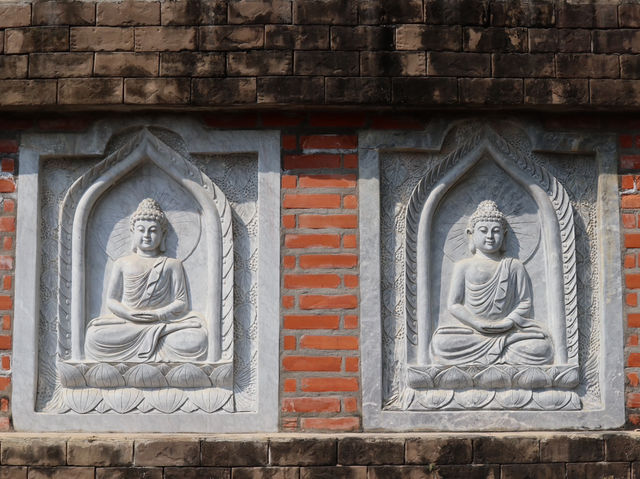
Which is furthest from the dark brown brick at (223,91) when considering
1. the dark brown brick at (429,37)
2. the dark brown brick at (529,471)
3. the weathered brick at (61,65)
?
the dark brown brick at (529,471)

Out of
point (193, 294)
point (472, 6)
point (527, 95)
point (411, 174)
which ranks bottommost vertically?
point (193, 294)

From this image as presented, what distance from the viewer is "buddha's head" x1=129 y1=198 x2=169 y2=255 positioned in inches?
205

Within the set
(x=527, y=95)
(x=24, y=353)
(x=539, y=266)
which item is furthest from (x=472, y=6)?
(x=24, y=353)

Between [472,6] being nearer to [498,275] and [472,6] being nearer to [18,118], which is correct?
[498,275]

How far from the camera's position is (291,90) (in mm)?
5098

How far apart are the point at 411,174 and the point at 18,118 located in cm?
215

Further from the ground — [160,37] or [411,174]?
[160,37]

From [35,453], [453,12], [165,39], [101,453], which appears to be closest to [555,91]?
[453,12]

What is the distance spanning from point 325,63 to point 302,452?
201cm

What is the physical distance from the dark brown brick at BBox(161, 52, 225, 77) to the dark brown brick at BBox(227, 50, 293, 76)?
6cm

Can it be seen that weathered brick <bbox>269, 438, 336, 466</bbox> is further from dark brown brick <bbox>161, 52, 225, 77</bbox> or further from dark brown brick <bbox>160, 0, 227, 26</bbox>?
dark brown brick <bbox>160, 0, 227, 26</bbox>

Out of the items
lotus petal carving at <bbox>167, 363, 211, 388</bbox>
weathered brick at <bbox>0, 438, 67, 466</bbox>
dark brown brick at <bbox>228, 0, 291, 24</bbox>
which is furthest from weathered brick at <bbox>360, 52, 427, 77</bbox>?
weathered brick at <bbox>0, 438, 67, 466</bbox>

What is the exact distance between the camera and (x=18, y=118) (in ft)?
17.3

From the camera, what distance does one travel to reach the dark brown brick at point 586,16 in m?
5.26
